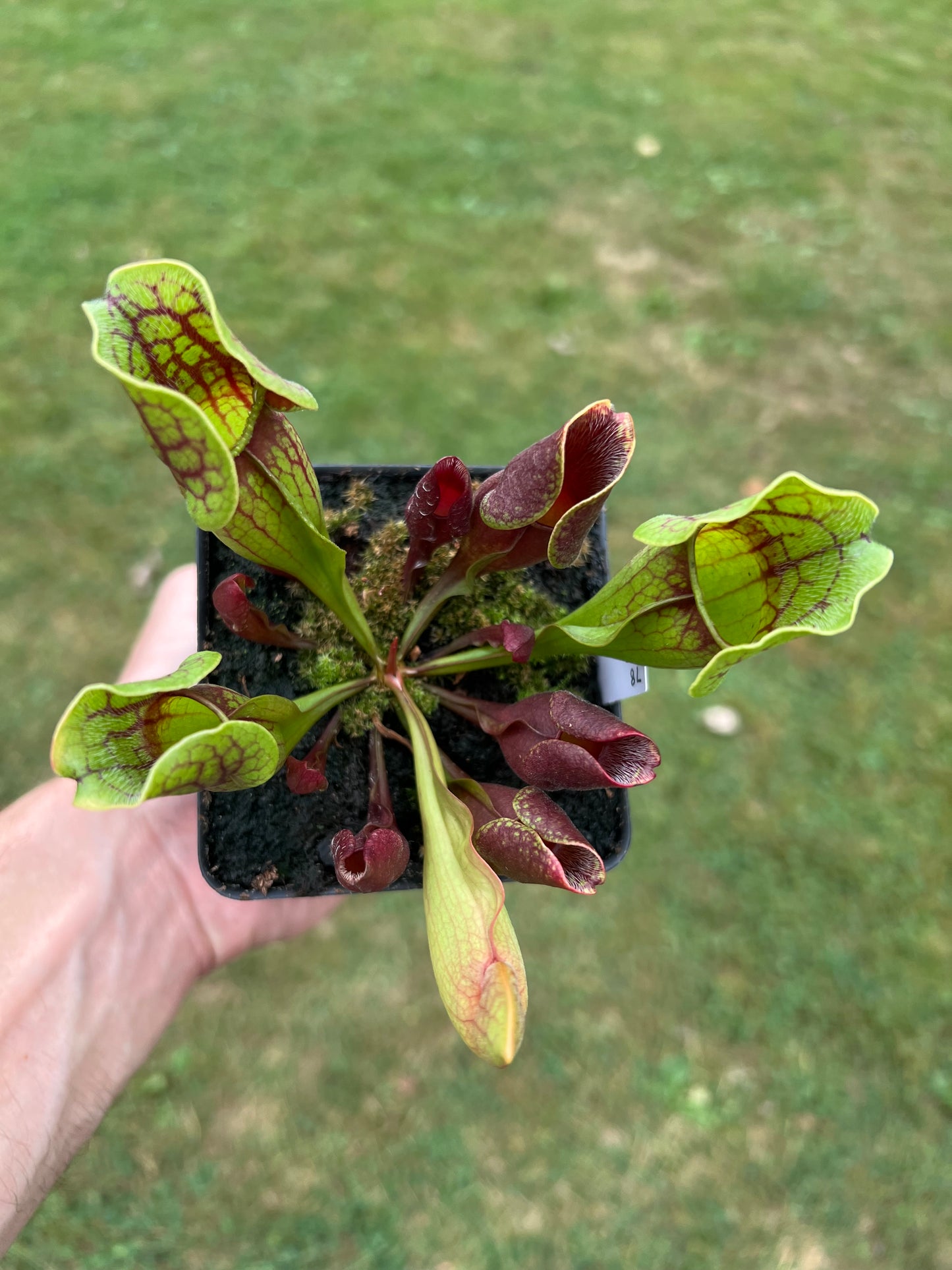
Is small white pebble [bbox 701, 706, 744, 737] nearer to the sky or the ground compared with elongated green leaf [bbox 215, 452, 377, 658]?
nearer to the ground

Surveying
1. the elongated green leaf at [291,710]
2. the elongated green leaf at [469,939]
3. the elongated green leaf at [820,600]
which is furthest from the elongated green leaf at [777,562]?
the elongated green leaf at [291,710]

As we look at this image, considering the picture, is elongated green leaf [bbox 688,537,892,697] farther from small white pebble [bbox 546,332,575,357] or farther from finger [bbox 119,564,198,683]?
small white pebble [bbox 546,332,575,357]

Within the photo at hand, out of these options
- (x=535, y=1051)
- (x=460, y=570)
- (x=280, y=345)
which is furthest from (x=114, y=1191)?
(x=280, y=345)

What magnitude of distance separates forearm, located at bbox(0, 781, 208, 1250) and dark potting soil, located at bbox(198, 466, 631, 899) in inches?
17.2

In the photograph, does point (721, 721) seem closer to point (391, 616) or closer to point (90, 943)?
point (391, 616)

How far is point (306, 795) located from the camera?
111cm

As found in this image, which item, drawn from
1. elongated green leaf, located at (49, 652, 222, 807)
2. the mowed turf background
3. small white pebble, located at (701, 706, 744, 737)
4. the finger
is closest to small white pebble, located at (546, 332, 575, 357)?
the mowed turf background

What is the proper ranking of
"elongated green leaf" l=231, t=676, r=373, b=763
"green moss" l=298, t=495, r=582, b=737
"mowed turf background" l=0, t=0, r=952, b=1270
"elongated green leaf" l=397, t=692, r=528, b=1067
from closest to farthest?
1. "elongated green leaf" l=397, t=692, r=528, b=1067
2. "elongated green leaf" l=231, t=676, r=373, b=763
3. "green moss" l=298, t=495, r=582, b=737
4. "mowed turf background" l=0, t=0, r=952, b=1270

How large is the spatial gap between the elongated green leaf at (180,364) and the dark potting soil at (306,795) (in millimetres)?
357

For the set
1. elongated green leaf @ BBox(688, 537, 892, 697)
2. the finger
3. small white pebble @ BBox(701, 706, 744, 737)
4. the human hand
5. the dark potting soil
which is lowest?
small white pebble @ BBox(701, 706, 744, 737)

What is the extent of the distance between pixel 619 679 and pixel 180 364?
25.5 inches

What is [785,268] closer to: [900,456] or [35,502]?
[900,456]

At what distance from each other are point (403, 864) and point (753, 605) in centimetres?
47

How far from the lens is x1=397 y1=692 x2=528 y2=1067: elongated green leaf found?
30.0 inches
